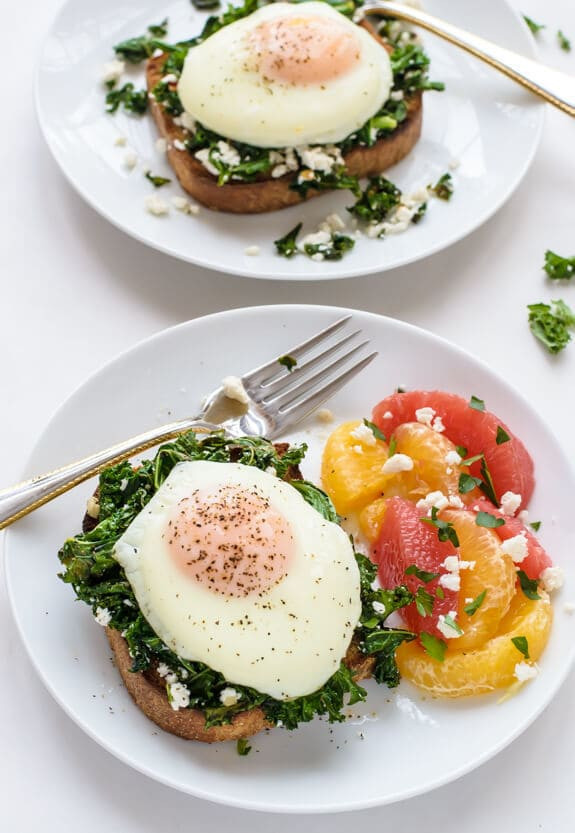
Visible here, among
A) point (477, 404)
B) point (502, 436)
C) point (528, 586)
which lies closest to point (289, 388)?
point (477, 404)

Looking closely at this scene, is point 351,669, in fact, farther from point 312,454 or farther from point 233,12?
point 233,12

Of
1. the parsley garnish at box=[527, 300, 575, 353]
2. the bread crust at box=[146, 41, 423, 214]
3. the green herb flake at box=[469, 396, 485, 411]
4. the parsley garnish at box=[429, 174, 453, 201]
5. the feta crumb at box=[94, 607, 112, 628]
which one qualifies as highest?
the bread crust at box=[146, 41, 423, 214]

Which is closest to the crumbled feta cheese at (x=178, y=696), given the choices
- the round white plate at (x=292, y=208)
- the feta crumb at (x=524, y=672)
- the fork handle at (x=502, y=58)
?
the feta crumb at (x=524, y=672)

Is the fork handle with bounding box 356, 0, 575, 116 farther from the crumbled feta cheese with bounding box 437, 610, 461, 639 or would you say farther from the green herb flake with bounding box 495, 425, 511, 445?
the crumbled feta cheese with bounding box 437, 610, 461, 639


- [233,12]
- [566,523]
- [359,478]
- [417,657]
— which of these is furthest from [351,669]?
[233,12]

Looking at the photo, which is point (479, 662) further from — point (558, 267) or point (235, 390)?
point (558, 267)

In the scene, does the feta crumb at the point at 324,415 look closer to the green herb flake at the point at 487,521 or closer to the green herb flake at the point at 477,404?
the green herb flake at the point at 477,404

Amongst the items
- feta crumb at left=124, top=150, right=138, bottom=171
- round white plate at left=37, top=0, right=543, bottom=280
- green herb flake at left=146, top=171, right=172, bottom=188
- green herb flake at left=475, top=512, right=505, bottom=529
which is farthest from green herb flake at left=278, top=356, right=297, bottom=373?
feta crumb at left=124, top=150, right=138, bottom=171
